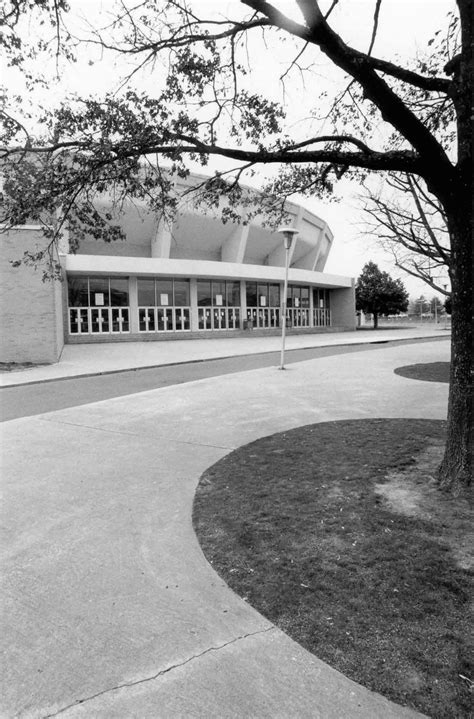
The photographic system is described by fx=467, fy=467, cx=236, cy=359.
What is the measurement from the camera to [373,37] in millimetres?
5516

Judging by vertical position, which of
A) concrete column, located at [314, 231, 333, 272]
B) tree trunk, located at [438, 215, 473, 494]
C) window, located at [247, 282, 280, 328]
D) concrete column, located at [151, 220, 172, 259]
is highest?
concrete column, located at [314, 231, 333, 272]

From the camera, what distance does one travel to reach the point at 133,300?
112ft

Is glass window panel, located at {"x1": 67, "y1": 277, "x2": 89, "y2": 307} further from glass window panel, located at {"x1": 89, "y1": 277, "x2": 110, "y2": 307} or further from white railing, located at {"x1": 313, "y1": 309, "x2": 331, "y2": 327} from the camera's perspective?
white railing, located at {"x1": 313, "y1": 309, "x2": 331, "y2": 327}

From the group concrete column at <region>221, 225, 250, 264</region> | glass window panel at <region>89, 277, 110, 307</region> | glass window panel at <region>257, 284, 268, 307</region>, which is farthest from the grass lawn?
concrete column at <region>221, 225, 250, 264</region>

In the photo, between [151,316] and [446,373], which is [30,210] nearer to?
[446,373]

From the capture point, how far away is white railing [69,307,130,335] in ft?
107

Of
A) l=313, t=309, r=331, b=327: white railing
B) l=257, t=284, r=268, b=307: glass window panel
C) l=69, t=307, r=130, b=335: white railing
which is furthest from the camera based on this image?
l=313, t=309, r=331, b=327: white railing

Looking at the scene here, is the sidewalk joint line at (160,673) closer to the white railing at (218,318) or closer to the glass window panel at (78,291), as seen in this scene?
the glass window panel at (78,291)

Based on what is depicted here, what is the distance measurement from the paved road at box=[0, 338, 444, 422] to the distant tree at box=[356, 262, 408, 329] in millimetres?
34546

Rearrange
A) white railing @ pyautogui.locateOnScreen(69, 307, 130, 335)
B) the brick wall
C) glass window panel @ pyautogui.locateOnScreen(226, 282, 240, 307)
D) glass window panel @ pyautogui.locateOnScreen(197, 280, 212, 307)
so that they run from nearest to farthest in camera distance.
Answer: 1. the brick wall
2. white railing @ pyautogui.locateOnScreen(69, 307, 130, 335)
3. glass window panel @ pyautogui.locateOnScreen(197, 280, 212, 307)
4. glass window panel @ pyautogui.locateOnScreen(226, 282, 240, 307)

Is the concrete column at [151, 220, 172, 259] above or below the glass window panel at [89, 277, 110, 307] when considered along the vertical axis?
above

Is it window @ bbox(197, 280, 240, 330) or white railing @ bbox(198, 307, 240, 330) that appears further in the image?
white railing @ bbox(198, 307, 240, 330)

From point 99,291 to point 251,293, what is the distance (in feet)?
44.0

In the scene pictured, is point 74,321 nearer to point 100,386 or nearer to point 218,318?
point 218,318
